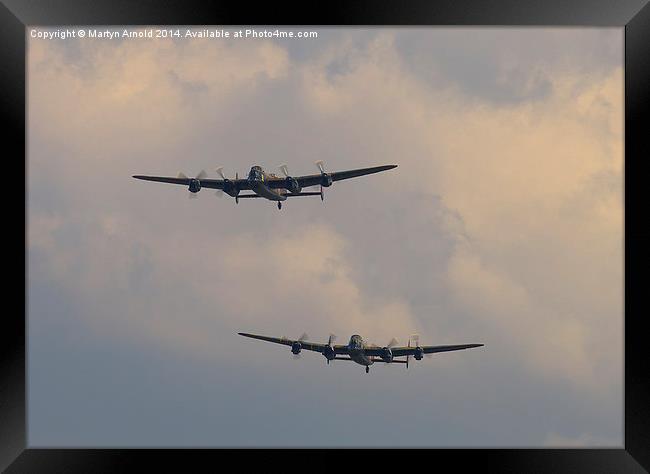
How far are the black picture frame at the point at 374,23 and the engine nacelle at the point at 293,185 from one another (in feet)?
76.2

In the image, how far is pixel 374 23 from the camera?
23047mm

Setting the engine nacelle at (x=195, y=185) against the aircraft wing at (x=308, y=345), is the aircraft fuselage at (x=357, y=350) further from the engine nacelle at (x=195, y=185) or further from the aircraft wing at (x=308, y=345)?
the engine nacelle at (x=195, y=185)

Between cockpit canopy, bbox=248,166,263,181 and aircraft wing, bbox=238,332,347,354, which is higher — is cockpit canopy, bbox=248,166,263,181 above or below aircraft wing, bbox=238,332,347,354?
above

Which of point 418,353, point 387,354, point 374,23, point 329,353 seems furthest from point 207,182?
point 374,23

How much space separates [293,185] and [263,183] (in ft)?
5.93

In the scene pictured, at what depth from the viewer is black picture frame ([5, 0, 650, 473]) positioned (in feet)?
74.6

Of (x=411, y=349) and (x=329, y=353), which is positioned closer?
(x=329, y=353)

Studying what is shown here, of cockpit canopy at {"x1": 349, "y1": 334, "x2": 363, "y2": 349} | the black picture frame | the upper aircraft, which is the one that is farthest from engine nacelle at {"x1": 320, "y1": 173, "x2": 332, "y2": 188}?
the black picture frame

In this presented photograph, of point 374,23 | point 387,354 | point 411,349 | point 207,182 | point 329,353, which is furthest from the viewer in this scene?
point 411,349

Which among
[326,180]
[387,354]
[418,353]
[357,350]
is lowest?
[418,353]

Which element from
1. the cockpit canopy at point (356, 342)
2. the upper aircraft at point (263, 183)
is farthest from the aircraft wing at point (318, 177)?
the cockpit canopy at point (356, 342)

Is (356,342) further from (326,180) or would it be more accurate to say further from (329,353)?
(326,180)

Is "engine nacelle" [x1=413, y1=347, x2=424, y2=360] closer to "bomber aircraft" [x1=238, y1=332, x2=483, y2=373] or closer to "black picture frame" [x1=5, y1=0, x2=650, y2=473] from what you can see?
"bomber aircraft" [x1=238, y1=332, x2=483, y2=373]

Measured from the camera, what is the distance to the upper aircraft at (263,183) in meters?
45.2
